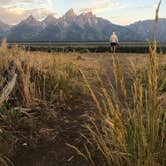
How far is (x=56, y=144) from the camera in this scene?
5.27 meters

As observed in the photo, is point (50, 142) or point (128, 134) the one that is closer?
point (128, 134)

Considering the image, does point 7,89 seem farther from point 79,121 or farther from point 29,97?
point 79,121

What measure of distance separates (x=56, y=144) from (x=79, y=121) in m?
0.84

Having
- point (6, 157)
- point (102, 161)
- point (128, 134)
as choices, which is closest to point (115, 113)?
point (128, 134)

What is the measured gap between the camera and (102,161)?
15.2 ft

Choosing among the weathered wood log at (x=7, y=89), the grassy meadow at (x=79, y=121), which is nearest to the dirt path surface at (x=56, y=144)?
the grassy meadow at (x=79, y=121)

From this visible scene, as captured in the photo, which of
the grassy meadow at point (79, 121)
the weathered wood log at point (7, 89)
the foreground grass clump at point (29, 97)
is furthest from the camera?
the weathered wood log at point (7, 89)

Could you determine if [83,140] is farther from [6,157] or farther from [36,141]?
[6,157]

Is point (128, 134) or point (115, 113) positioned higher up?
point (115, 113)

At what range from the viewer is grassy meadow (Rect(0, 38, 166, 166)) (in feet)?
11.6

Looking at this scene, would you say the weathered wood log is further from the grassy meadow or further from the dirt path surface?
the dirt path surface

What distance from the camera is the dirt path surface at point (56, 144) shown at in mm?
4841

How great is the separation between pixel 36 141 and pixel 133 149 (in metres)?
1.96

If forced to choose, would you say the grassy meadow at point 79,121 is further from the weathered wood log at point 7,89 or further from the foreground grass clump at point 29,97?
the weathered wood log at point 7,89
